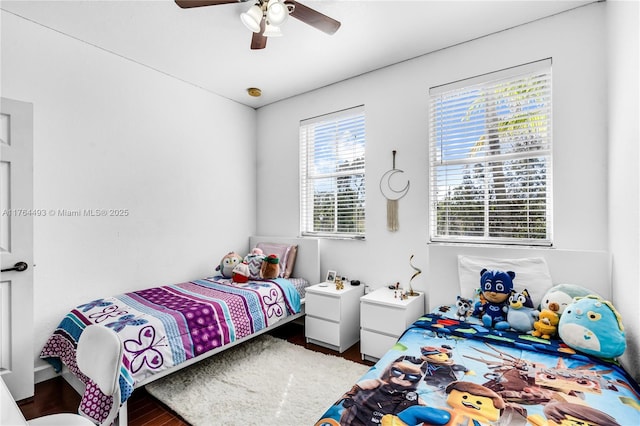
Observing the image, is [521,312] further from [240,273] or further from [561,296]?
[240,273]

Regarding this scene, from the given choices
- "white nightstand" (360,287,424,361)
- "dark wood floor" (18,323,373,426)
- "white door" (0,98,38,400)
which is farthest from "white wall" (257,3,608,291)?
"white door" (0,98,38,400)

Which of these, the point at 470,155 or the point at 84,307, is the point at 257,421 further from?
the point at 470,155

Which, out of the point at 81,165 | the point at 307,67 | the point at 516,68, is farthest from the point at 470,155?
the point at 81,165

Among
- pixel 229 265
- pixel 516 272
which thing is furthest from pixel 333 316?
pixel 516 272

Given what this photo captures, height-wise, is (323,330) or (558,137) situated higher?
(558,137)

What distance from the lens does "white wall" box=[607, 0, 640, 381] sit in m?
1.54

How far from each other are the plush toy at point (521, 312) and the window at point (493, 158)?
578mm

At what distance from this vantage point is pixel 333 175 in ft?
11.8

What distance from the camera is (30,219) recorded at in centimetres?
225

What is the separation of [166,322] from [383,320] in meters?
1.71

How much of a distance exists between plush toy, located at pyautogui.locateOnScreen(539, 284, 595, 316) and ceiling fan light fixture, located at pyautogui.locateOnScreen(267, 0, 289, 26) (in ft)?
8.17

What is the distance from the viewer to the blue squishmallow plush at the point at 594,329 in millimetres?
1559

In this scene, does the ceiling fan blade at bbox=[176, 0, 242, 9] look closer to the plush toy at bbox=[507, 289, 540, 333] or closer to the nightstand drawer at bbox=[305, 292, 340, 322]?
the nightstand drawer at bbox=[305, 292, 340, 322]

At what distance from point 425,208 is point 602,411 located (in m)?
1.90
